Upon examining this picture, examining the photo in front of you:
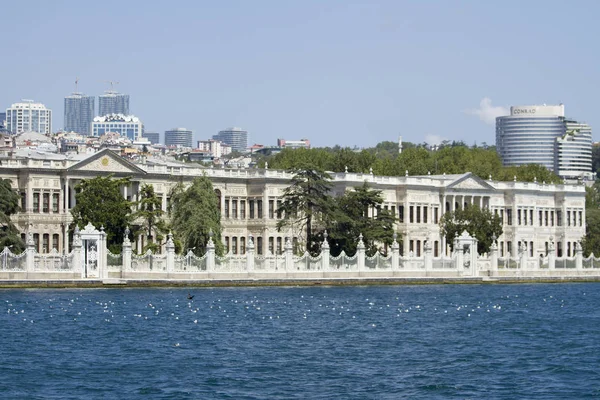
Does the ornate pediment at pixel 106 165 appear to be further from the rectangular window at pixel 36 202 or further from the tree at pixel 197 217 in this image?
the tree at pixel 197 217

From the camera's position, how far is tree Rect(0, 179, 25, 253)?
73750 mm

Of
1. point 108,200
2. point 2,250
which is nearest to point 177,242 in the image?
point 108,200

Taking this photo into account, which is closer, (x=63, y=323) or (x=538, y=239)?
(x=63, y=323)

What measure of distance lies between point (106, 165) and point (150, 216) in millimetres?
11303

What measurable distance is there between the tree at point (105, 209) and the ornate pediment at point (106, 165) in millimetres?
7774

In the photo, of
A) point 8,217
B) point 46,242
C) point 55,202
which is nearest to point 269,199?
point 55,202

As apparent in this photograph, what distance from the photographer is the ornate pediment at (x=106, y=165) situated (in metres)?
91.6

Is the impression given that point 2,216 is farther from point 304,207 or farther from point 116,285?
point 304,207

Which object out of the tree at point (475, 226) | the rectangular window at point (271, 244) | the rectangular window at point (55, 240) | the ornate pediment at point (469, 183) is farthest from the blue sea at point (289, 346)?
the ornate pediment at point (469, 183)

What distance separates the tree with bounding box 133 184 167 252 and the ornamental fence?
171 inches

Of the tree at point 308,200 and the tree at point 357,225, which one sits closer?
the tree at point 357,225

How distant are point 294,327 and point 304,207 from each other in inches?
1572

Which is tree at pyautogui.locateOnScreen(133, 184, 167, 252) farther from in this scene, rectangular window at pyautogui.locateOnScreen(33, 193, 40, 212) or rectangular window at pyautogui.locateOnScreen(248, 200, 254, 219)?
rectangular window at pyautogui.locateOnScreen(248, 200, 254, 219)

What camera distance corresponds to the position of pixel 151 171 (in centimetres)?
9581
